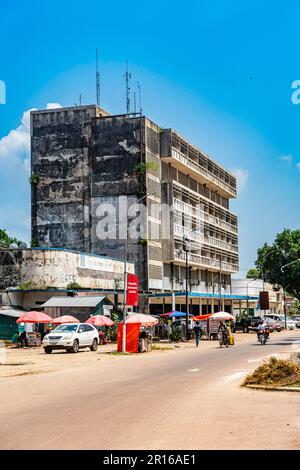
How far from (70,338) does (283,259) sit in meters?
65.4

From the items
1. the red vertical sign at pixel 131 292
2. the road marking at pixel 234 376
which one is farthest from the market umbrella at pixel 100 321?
the road marking at pixel 234 376

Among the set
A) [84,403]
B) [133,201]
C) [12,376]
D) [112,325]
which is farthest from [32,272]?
[84,403]

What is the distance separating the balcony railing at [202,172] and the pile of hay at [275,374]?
5194cm

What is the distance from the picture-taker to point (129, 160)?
219 ft

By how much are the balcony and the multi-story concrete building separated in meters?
0.25

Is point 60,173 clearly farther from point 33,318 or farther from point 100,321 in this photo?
point 33,318

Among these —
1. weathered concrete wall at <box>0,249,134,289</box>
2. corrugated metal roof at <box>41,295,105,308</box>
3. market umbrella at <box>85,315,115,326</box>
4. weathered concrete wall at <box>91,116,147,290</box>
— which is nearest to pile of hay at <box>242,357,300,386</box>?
market umbrella at <box>85,315,115,326</box>

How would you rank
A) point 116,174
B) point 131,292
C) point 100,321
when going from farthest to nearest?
point 116,174 → point 100,321 → point 131,292

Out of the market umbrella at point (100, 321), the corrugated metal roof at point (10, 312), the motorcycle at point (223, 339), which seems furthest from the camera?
the corrugated metal roof at point (10, 312)

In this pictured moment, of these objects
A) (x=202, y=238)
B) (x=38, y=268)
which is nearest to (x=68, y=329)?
(x=38, y=268)

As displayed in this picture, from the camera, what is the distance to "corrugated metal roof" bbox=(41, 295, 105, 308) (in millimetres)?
44625

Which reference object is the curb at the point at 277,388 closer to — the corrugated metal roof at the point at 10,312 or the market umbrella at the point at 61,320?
the market umbrella at the point at 61,320

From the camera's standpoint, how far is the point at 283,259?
9575cm

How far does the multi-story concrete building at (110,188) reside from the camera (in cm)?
6556
